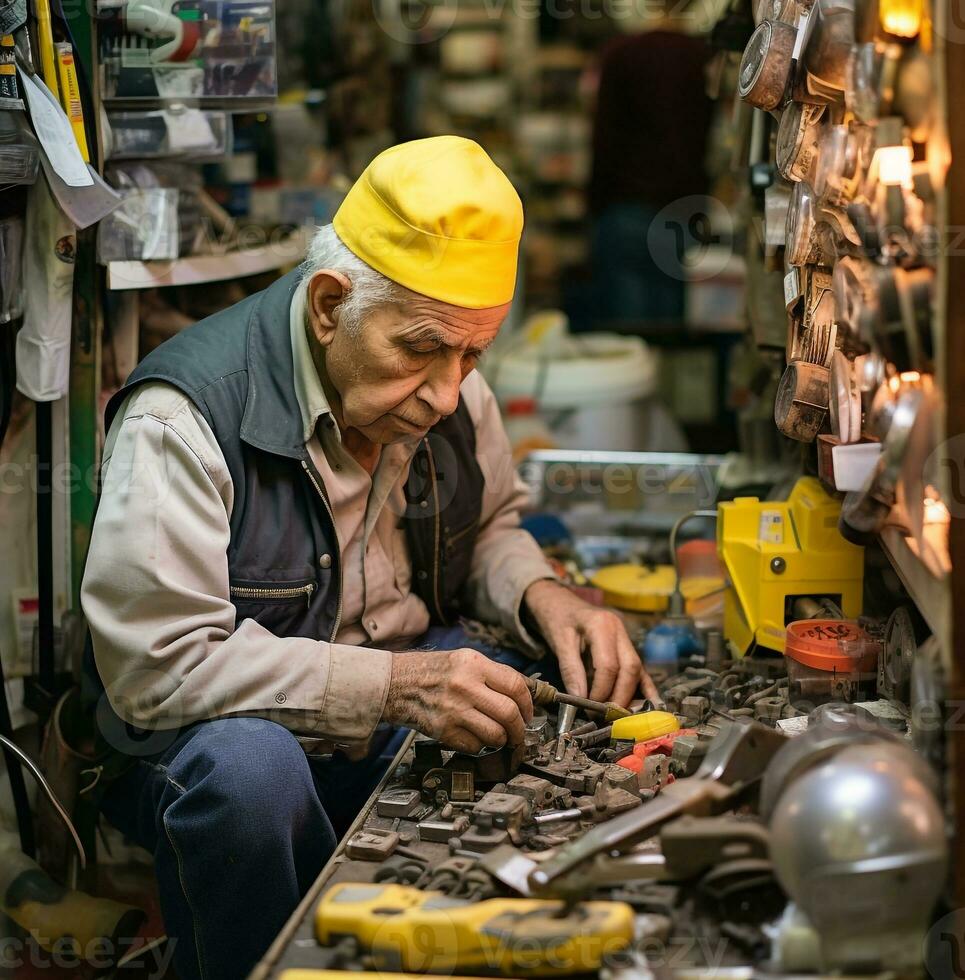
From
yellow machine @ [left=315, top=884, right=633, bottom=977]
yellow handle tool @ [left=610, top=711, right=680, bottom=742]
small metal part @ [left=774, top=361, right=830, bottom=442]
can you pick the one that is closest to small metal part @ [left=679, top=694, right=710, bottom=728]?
yellow handle tool @ [left=610, top=711, right=680, bottom=742]

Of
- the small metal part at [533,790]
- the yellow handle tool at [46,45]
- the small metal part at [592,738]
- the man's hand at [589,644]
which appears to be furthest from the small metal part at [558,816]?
the yellow handle tool at [46,45]

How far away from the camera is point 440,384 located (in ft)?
7.07

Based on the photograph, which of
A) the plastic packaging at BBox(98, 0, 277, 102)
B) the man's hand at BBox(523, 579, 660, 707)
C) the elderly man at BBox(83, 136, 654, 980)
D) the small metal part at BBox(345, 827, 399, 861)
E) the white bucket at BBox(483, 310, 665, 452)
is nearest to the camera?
the small metal part at BBox(345, 827, 399, 861)

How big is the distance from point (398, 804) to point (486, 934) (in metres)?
0.42

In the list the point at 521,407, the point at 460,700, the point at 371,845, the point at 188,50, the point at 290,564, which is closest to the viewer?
the point at 371,845

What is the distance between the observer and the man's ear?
212 cm

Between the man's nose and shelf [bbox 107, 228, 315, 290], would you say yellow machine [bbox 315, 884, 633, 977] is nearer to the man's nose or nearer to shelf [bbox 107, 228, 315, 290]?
the man's nose

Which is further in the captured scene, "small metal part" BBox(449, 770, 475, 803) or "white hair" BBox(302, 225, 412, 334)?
"white hair" BBox(302, 225, 412, 334)

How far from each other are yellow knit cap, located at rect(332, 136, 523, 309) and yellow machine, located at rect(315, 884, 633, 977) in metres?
0.98

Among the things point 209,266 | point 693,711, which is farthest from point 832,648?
point 209,266

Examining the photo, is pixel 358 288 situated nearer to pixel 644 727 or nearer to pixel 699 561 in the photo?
pixel 644 727

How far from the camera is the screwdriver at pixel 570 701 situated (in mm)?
2113

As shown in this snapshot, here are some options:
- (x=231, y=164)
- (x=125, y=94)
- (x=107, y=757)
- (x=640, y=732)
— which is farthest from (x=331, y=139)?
(x=640, y=732)

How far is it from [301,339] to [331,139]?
2581mm
